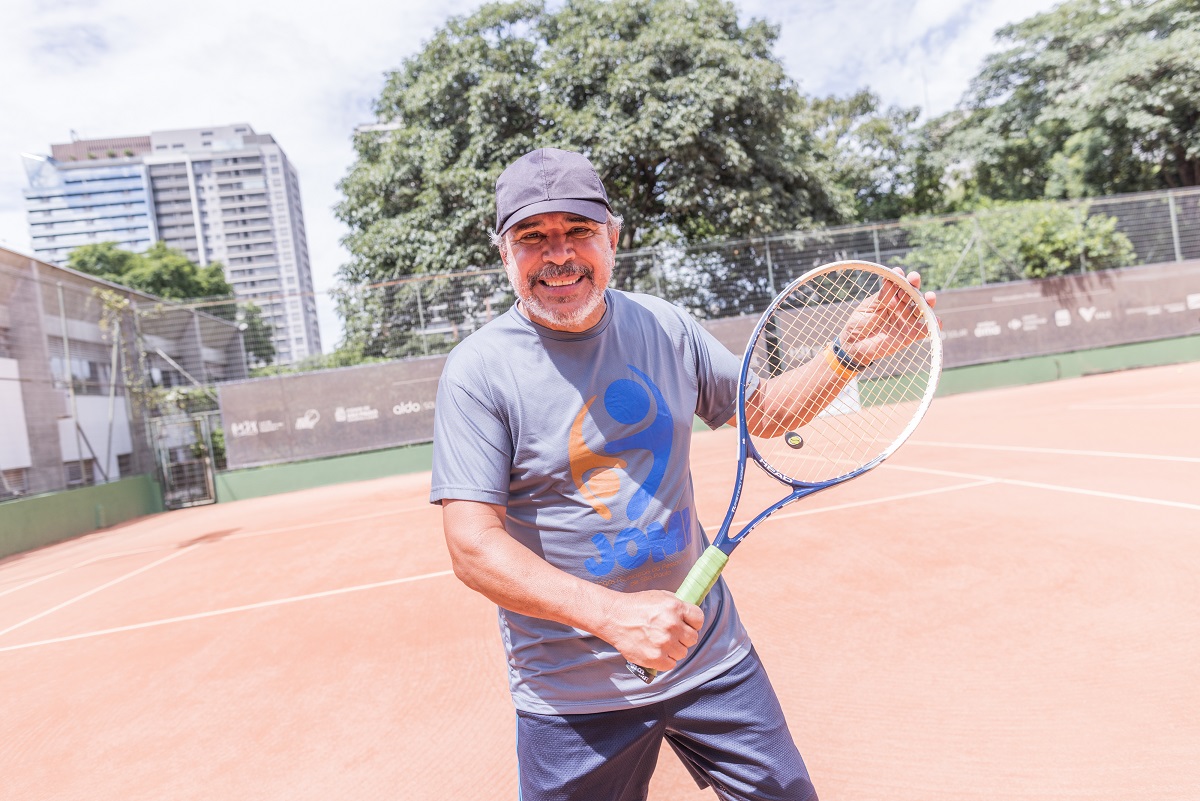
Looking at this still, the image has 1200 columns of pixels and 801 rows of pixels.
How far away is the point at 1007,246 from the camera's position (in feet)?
57.3

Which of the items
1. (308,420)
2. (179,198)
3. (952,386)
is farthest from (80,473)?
(179,198)

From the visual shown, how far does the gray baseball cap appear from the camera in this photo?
4.94 feet

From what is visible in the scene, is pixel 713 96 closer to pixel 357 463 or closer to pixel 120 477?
pixel 357 463

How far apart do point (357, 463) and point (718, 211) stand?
352 inches

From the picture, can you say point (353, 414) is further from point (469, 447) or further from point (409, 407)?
point (469, 447)

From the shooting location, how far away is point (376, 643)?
4691mm

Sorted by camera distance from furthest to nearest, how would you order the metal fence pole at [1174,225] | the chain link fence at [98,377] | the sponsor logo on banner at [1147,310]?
the metal fence pole at [1174,225], the sponsor logo on banner at [1147,310], the chain link fence at [98,377]

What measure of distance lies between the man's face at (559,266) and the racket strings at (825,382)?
53cm

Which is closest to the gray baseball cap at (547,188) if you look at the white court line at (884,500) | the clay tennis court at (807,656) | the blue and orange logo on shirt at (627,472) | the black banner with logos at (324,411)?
the blue and orange logo on shirt at (627,472)

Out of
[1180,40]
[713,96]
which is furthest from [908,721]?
[1180,40]

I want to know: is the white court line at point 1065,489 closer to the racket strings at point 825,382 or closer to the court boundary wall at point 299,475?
the racket strings at point 825,382

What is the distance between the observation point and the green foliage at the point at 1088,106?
23469mm

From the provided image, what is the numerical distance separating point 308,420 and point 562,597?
46.8 feet

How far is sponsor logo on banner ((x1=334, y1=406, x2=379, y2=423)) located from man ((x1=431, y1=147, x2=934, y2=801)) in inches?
538
